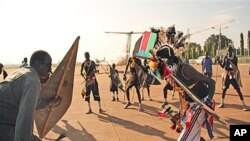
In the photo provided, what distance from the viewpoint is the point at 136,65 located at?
42.0ft

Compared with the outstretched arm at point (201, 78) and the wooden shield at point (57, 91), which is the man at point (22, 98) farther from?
the outstretched arm at point (201, 78)

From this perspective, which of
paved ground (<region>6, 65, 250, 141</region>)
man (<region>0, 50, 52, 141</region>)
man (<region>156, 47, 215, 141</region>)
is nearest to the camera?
man (<region>0, 50, 52, 141</region>)

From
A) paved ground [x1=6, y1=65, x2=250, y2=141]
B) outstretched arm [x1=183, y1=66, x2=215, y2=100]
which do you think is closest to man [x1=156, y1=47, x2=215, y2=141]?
outstretched arm [x1=183, y1=66, x2=215, y2=100]

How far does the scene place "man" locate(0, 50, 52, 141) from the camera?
3.12 metres

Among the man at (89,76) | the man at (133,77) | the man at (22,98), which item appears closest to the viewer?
the man at (22,98)

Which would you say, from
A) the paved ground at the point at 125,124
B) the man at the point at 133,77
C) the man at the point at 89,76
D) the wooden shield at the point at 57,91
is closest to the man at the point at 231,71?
the paved ground at the point at 125,124

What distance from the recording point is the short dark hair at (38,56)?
3.66m

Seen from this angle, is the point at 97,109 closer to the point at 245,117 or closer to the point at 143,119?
the point at 143,119

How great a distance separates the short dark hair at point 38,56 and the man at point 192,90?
106 inches

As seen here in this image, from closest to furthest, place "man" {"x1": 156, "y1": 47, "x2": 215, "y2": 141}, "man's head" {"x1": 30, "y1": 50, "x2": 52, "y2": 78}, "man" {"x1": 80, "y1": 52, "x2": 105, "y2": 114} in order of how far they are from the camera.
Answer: "man's head" {"x1": 30, "y1": 50, "x2": 52, "y2": 78} → "man" {"x1": 156, "y1": 47, "x2": 215, "y2": 141} → "man" {"x1": 80, "y1": 52, "x2": 105, "y2": 114}

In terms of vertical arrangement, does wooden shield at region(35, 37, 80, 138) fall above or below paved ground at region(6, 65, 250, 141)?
above

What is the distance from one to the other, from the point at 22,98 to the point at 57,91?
1.54 metres

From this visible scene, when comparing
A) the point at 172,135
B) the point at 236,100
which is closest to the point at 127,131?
the point at 172,135

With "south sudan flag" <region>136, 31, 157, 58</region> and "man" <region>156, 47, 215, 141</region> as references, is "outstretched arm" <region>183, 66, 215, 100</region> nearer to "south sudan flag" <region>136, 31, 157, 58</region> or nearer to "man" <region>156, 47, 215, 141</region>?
"man" <region>156, 47, 215, 141</region>
